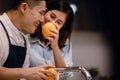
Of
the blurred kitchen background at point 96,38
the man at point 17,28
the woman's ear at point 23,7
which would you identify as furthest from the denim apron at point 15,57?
the blurred kitchen background at point 96,38

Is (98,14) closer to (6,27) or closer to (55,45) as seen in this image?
(55,45)

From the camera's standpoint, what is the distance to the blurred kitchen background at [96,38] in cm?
253

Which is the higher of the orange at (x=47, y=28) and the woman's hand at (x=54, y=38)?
the orange at (x=47, y=28)

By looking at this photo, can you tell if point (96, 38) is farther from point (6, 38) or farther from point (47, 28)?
point (6, 38)

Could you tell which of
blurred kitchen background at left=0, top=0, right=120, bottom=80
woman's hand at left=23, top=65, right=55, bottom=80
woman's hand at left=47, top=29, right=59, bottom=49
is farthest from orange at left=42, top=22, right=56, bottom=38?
blurred kitchen background at left=0, top=0, right=120, bottom=80

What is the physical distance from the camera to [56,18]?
1489 mm

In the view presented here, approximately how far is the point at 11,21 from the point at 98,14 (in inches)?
57.4

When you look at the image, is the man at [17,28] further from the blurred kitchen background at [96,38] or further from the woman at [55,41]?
the blurred kitchen background at [96,38]

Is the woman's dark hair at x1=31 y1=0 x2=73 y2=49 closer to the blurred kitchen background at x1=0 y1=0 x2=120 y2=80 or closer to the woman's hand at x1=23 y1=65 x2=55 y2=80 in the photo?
the woman's hand at x1=23 y1=65 x2=55 y2=80

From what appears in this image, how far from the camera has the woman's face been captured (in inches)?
58.1

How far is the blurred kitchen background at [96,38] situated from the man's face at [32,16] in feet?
4.11

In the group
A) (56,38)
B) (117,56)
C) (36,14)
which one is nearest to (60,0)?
(56,38)

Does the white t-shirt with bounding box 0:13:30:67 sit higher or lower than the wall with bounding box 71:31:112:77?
higher

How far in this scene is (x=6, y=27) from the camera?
119cm
